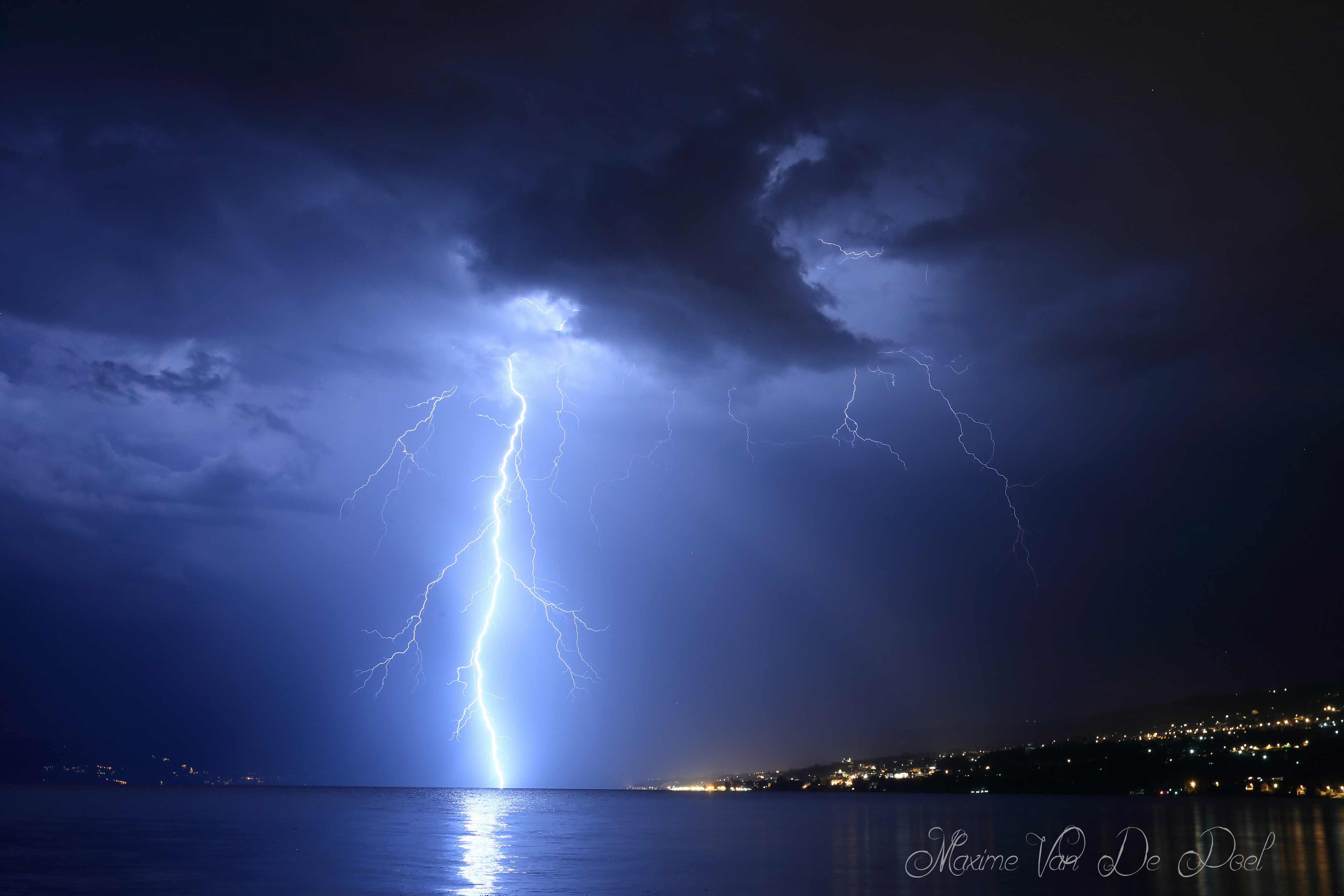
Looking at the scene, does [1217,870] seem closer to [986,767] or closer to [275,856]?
[275,856]

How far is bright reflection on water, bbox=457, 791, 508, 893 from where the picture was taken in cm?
1881

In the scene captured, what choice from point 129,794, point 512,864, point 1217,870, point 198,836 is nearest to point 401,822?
point 198,836

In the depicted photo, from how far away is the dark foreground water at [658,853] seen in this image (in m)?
19.2

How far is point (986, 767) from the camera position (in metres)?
151

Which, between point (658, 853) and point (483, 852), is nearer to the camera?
point (483, 852)

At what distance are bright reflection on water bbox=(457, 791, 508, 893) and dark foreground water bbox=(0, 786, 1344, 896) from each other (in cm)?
15

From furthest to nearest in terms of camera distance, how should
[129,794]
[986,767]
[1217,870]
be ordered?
[986,767] < [129,794] < [1217,870]

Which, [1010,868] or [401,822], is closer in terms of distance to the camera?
[1010,868]

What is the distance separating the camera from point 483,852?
88.6ft

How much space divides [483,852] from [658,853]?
Answer: 5551mm

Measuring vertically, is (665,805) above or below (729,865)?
below

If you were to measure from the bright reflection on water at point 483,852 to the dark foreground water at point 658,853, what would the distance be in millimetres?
149

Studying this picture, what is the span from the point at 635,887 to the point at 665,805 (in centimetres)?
8760

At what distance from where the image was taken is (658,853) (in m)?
28.7
